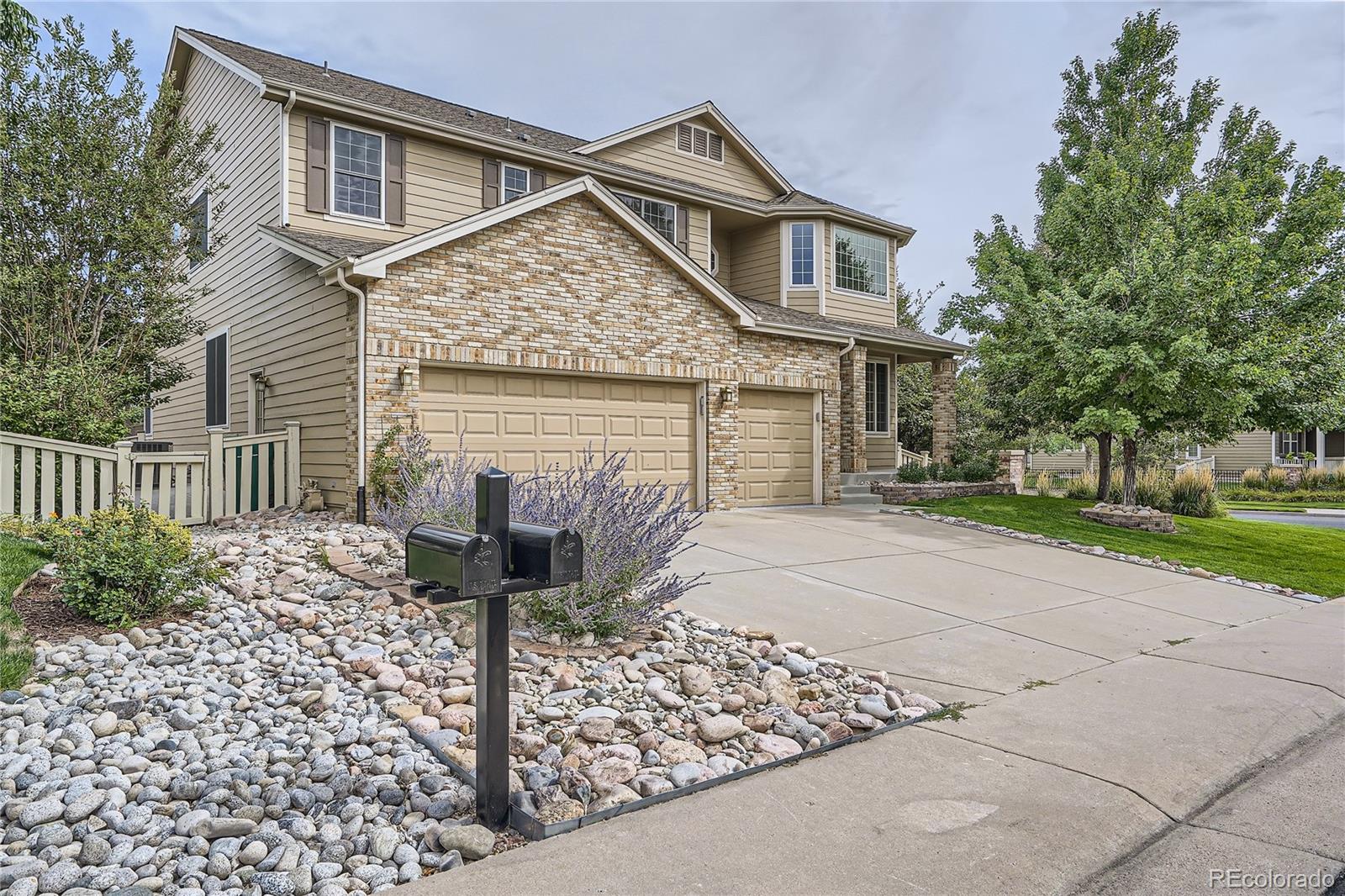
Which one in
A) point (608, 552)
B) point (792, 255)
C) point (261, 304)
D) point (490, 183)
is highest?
point (490, 183)

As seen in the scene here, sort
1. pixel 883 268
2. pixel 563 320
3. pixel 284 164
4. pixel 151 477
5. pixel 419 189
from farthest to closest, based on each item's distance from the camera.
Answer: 1. pixel 883 268
2. pixel 419 189
3. pixel 284 164
4. pixel 563 320
5. pixel 151 477

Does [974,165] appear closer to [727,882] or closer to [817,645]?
[817,645]

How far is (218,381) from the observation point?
45.8 ft

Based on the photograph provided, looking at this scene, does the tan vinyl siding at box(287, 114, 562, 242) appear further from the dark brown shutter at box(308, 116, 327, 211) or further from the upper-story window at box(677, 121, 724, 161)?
the upper-story window at box(677, 121, 724, 161)

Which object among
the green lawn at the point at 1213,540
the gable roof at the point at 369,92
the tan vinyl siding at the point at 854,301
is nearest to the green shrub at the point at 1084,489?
the green lawn at the point at 1213,540

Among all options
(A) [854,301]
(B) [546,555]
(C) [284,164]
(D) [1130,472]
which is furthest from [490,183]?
(D) [1130,472]

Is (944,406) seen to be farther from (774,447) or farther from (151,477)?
(151,477)

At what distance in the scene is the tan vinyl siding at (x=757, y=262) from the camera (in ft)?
55.2

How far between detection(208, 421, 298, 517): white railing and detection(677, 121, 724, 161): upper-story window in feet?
32.8

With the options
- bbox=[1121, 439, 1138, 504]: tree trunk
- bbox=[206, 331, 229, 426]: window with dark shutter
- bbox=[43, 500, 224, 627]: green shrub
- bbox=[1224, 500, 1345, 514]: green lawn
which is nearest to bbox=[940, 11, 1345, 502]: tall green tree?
bbox=[1121, 439, 1138, 504]: tree trunk

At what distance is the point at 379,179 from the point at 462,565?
10.8m

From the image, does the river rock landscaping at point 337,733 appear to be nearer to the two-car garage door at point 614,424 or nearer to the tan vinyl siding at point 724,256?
the two-car garage door at point 614,424

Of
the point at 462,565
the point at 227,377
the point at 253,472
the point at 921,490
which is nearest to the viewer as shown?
the point at 462,565

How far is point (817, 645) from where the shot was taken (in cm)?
520
